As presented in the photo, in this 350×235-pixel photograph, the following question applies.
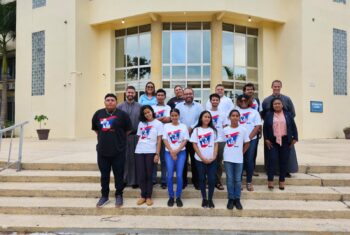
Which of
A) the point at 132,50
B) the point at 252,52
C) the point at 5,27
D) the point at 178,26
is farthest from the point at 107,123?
the point at 5,27

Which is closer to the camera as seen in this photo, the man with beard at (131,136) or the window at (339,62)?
the man with beard at (131,136)

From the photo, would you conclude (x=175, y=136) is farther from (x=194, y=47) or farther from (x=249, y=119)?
(x=194, y=47)

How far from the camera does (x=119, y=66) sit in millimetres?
19422

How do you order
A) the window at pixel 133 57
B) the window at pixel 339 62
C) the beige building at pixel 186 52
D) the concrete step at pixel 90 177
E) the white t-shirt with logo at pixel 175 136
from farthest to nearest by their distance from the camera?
1. the window at pixel 339 62
2. the window at pixel 133 57
3. the beige building at pixel 186 52
4. the concrete step at pixel 90 177
5. the white t-shirt with logo at pixel 175 136

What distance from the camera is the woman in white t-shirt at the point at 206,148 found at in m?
5.22

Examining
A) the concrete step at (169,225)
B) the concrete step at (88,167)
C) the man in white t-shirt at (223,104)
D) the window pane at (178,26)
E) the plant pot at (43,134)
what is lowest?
the concrete step at (169,225)

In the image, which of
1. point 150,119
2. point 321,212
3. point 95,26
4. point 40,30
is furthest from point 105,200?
point 40,30

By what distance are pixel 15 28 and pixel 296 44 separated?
17267 mm

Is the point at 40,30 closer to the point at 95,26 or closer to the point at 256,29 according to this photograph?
the point at 95,26

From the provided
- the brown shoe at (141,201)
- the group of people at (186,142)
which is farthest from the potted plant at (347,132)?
the brown shoe at (141,201)

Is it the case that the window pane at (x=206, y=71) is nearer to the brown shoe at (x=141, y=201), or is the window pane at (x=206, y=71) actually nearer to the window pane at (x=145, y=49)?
the window pane at (x=145, y=49)

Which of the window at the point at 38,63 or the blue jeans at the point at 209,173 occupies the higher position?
the window at the point at 38,63

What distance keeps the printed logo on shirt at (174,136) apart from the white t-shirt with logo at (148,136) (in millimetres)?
178

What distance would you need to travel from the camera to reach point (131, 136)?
5.79 m
